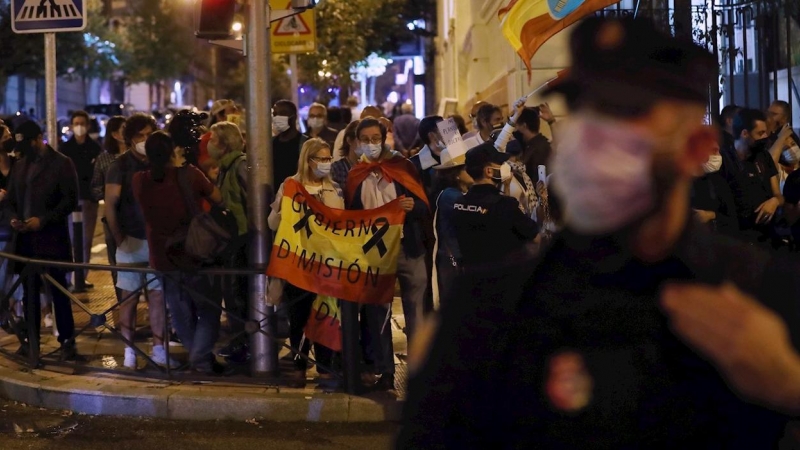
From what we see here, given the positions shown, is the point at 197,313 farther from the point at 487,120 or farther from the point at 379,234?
the point at 487,120

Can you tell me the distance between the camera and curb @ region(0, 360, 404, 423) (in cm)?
753

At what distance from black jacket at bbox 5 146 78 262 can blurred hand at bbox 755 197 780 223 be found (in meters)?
5.35

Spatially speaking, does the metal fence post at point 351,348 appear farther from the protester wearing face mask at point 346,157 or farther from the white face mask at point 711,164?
the white face mask at point 711,164

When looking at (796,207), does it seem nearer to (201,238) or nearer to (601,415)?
(201,238)

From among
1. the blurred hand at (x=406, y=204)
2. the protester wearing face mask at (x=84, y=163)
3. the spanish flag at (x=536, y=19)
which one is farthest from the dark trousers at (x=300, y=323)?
the protester wearing face mask at (x=84, y=163)

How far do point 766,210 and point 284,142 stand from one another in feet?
13.0

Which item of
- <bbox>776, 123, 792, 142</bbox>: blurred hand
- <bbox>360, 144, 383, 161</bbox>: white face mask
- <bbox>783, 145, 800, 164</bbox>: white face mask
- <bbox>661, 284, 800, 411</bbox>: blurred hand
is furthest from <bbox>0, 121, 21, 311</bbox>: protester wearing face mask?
<bbox>661, 284, 800, 411</bbox>: blurred hand

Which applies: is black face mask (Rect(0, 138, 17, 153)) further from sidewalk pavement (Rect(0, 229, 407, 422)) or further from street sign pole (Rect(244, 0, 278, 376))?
street sign pole (Rect(244, 0, 278, 376))

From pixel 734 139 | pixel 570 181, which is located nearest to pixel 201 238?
pixel 734 139

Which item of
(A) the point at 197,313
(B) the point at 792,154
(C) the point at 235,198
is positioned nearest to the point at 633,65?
(A) the point at 197,313

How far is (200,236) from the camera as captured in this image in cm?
794

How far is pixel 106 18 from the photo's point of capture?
5206cm

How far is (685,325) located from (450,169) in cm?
665

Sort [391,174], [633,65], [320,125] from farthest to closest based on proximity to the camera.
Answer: [320,125] < [391,174] < [633,65]
